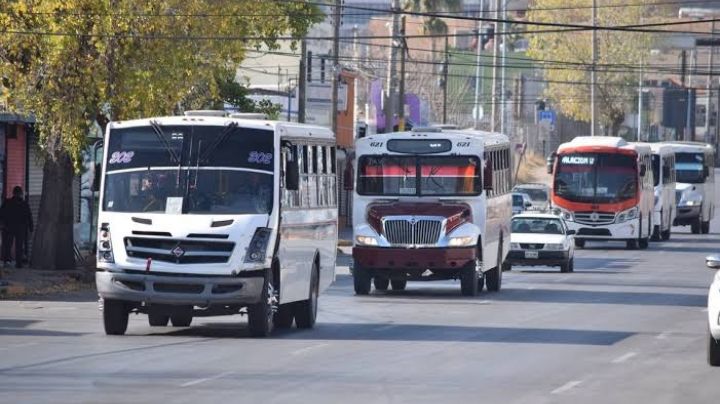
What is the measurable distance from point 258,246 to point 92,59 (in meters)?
12.1

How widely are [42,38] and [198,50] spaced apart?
3.41m

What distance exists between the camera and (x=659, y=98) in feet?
440

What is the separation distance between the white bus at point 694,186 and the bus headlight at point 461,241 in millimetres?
39374

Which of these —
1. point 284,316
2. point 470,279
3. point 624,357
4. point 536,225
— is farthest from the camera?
point 536,225

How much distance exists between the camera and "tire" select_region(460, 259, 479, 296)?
31.2 meters

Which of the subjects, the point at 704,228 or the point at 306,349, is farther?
the point at 704,228

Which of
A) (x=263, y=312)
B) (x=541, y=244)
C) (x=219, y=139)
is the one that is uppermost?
(x=219, y=139)

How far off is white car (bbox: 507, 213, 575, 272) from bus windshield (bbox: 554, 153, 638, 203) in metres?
11.1

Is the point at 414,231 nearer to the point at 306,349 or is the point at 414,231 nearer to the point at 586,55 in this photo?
the point at 306,349

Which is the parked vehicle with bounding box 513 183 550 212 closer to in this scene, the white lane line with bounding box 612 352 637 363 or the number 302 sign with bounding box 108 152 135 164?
the number 302 sign with bounding box 108 152 135 164

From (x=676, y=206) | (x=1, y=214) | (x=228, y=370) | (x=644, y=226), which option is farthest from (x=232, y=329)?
(x=676, y=206)

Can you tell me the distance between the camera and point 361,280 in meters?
31.9

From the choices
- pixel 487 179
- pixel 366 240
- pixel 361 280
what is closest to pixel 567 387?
pixel 366 240

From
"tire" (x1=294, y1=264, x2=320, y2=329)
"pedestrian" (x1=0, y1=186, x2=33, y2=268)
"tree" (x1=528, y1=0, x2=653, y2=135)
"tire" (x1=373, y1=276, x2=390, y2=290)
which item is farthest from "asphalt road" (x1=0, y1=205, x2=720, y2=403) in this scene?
"tree" (x1=528, y1=0, x2=653, y2=135)
